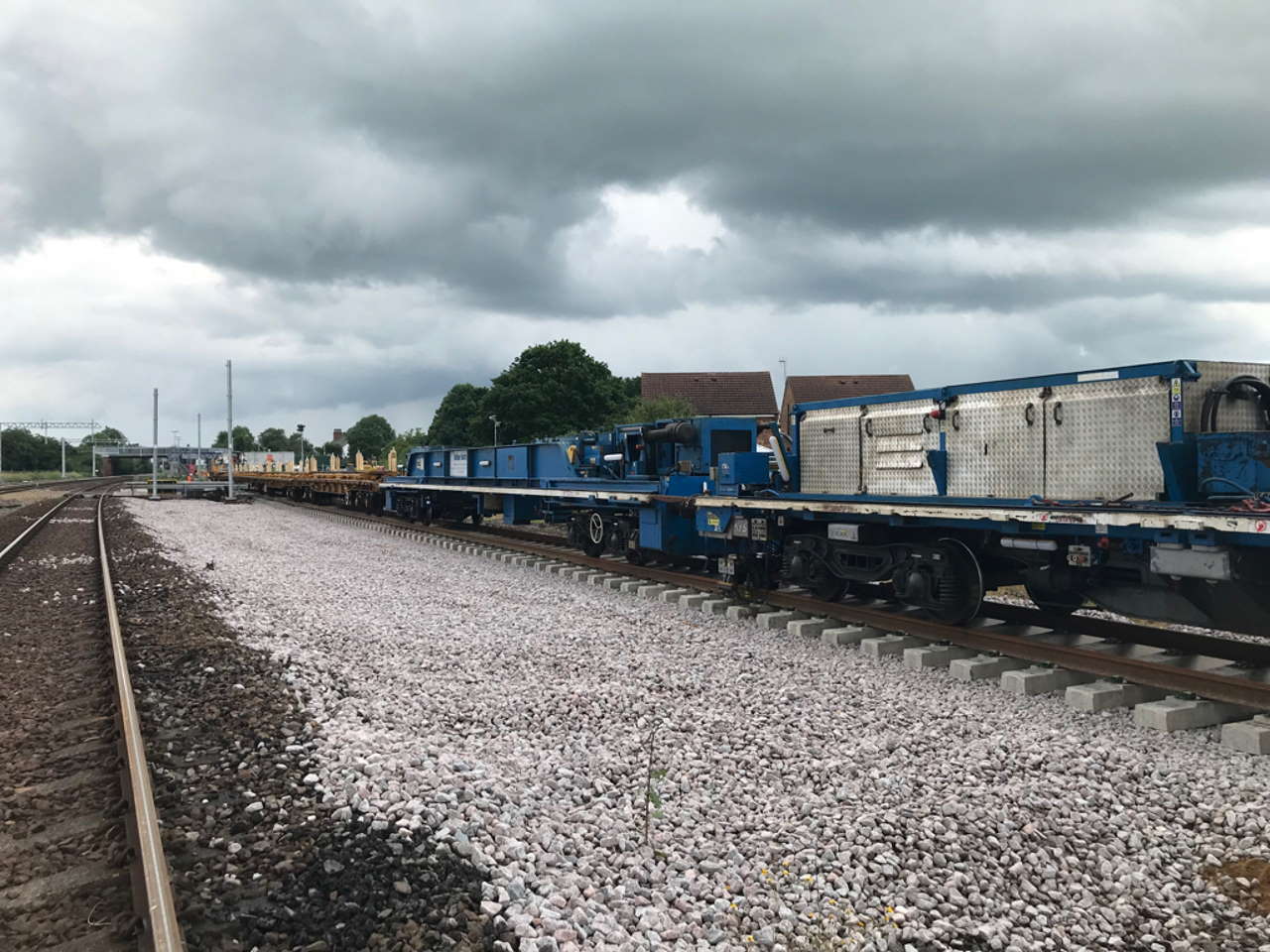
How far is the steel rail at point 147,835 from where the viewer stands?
3.22 m

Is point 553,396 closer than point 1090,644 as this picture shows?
No

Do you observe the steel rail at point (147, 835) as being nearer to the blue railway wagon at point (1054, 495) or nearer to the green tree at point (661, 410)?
the blue railway wagon at point (1054, 495)

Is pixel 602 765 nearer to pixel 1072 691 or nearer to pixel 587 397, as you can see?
pixel 1072 691

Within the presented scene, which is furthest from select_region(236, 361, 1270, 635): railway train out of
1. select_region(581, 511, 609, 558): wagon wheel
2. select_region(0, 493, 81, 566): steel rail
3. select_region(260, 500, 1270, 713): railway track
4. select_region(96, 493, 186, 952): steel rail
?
select_region(0, 493, 81, 566): steel rail

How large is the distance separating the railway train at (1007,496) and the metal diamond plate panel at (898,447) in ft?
0.06

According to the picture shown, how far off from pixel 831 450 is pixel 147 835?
8018mm

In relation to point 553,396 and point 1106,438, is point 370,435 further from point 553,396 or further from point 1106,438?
point 1106,438

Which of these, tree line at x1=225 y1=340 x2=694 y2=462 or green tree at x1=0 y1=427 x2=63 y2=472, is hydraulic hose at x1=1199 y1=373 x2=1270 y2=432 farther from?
green tree at x1=0 y1=427 x2=63 y2=472

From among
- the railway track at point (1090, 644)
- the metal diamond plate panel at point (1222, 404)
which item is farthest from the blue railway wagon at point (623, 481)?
the metal diamond plate panel at point (1222, 404)

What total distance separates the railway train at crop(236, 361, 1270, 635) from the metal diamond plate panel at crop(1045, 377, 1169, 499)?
0.04 feet

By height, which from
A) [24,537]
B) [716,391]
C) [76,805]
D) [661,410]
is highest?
[716,391]

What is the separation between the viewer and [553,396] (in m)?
67.9

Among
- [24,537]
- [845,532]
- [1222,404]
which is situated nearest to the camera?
[1222,404]

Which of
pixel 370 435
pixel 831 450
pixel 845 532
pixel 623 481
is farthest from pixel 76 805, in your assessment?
pixel 370 435
